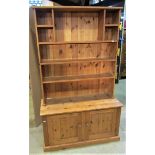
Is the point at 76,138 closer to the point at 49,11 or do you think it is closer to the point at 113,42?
the point at 113,42

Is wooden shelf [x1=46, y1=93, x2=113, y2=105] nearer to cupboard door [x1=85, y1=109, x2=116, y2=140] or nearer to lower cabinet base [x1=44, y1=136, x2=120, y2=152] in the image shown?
cupboard door [x1=85, y1=109, x2=116, y2=140]

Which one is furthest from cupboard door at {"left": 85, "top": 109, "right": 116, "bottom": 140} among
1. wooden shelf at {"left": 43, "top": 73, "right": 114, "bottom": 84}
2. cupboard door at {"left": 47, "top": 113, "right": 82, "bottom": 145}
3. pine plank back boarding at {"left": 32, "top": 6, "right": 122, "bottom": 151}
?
wooden shelf at {"left": 43, "top": 73, "right": 114, "bottom": 84}

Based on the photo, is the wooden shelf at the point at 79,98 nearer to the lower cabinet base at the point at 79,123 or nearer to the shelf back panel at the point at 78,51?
the lower cabinet base at the point at 79,123

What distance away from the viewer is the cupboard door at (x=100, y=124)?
7.72ft

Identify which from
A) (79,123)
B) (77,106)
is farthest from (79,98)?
(79,123)

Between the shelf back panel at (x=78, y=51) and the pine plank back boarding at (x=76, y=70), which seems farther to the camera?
the shelf back panel at (x=78, y=51)

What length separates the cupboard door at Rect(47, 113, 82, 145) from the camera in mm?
2264

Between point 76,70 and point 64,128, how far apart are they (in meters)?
0.84

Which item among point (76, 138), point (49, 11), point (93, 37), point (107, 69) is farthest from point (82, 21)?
point (76, 138)

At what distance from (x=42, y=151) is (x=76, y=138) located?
1.62 ft

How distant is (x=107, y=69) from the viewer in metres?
2.62

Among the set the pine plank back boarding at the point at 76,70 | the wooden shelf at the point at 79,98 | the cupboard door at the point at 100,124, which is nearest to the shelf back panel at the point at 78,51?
the pine plank back boarding at the point at 76,70

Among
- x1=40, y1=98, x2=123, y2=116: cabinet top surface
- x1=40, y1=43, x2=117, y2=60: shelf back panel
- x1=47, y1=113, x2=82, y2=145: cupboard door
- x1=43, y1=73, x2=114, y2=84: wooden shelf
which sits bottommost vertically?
x1=47, y1=113, x2=82, y2=145: cupboard door

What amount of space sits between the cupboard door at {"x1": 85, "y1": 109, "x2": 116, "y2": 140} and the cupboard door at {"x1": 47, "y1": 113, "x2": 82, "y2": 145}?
13cm
